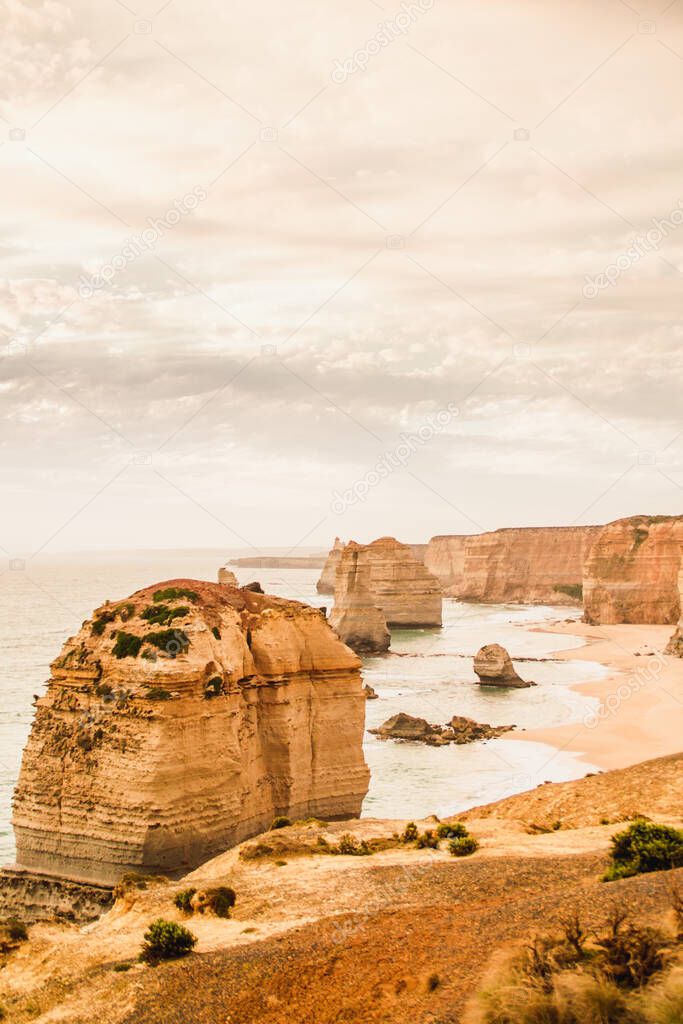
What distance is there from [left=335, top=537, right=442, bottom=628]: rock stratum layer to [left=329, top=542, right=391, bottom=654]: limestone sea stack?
19.8 m

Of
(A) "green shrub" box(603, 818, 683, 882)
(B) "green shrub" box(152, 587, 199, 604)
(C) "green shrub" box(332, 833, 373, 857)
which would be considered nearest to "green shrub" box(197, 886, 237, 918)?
(C) "green shrub" box(332, 833, 373, 857)

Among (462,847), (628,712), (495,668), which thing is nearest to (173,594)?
(462,847)

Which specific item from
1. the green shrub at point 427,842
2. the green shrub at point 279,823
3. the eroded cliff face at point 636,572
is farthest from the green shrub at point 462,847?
the eroded cliff face at point 636,572

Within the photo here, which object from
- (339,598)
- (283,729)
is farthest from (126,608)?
(339,598)

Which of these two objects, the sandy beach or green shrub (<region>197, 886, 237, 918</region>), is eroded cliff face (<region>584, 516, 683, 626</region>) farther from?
green shrub (<region>197, 886, 237, 918</region>)

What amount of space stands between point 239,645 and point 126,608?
134 inches

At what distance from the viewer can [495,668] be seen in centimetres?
6975

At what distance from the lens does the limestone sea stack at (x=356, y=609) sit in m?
93.0

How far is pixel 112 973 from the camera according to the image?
659 inches

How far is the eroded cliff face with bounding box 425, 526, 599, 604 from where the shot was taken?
159 meters

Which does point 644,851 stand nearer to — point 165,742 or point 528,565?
point 165,742

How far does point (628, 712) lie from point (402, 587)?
6311 cm

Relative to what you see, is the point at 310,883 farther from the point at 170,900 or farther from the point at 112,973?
the point at 112,973

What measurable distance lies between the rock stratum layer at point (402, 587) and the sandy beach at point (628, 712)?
2889cm
